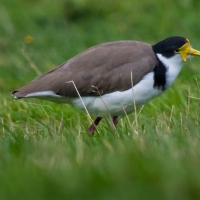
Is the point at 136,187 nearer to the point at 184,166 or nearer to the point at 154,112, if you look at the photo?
the point at 184,166

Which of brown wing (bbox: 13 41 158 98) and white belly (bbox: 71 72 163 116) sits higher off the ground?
brown wing (bbox: 13 41 158 98)

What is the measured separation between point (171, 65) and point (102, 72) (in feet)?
2.02

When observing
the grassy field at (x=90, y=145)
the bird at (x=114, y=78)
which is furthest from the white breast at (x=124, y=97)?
the grassy field at (x=90, y=145)

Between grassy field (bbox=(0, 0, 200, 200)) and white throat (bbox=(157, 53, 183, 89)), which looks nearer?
grassy field (bbox=(0, 0, 200, 200))

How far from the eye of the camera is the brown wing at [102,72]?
6.01 metres

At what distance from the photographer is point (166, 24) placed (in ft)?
37.4

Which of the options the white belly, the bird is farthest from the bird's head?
the white belly

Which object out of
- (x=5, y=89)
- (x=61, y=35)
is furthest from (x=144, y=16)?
(x=5, y=89)

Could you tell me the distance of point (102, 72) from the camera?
6.05m

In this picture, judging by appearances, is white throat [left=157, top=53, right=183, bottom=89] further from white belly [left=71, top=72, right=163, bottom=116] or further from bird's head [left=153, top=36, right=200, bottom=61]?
white belly [left=71, top=72, right=163, bottom=116]

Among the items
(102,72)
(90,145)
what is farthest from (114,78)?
(90,145)

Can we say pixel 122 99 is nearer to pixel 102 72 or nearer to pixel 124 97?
pixel 124 97

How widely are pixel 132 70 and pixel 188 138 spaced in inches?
59.4

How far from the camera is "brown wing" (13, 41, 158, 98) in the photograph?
6.01 meters
